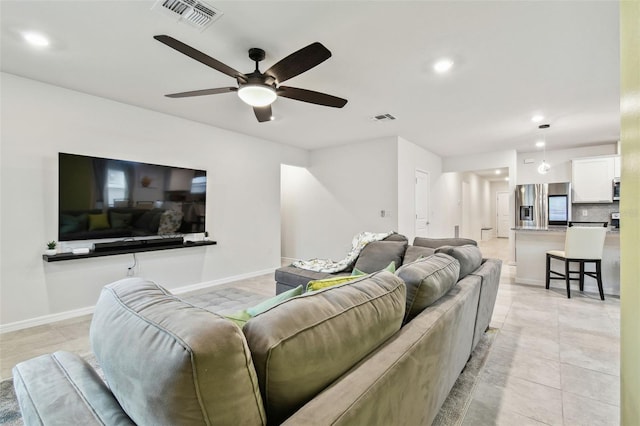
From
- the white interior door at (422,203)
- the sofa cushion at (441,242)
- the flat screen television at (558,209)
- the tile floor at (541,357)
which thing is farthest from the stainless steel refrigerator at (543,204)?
the sofa cushion at (441,242)

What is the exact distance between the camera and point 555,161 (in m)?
6.22

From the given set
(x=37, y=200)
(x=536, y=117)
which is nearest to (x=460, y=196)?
(x=536, y=117)

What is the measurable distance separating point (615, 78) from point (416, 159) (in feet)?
10.2

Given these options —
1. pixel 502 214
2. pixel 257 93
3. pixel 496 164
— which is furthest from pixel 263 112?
pixel 502 214

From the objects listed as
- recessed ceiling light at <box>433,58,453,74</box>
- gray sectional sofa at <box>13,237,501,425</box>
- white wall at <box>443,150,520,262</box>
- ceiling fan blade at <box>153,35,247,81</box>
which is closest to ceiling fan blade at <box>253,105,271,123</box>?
ceiling fan blade at <box>153,35,247,81</box>

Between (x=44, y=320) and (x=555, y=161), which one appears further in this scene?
(x=555, y=161)

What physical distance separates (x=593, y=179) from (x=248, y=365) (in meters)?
7.29

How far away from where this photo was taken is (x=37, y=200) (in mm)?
3035

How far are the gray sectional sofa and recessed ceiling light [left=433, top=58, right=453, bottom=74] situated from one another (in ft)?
7.47

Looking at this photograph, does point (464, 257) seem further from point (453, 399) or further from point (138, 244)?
point (138, 244)

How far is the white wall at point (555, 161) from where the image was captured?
579 centimetres

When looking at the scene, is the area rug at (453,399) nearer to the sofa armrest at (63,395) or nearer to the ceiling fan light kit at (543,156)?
the sofa armrest at (63,395)

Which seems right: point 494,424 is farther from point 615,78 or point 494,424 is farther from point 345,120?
point 345,120

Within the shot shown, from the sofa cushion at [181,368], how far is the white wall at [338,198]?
4.73 m
